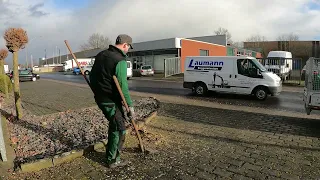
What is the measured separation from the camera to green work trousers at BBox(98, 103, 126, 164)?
13.6 feet

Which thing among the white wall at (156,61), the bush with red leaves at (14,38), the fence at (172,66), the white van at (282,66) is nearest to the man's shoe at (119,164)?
the bush with red leaves at (14,38)

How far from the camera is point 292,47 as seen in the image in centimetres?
7050

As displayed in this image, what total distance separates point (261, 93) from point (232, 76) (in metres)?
1.54

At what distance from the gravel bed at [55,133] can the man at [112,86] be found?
97cm

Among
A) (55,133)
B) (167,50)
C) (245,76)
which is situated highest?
(167,50)

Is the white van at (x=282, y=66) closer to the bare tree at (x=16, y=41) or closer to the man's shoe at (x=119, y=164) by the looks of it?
the bare tree at (x=16, y=41)

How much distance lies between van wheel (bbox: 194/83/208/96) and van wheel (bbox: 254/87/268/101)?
2.53m

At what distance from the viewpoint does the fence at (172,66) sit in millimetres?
31125

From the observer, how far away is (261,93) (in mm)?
12406

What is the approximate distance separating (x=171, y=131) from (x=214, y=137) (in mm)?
1066

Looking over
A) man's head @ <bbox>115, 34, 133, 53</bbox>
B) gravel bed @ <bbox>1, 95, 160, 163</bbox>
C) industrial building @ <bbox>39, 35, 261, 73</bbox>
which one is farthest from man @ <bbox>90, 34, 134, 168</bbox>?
industrial building @ <bbox>39, 35, 261, 73</bbox>

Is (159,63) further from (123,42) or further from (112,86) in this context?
(112,86)

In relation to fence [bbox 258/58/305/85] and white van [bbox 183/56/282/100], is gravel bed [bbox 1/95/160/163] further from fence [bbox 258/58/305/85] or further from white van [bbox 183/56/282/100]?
fence [bbox 258/58/305/85]

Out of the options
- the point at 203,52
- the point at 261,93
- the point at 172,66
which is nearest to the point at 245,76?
the point at 261,93
